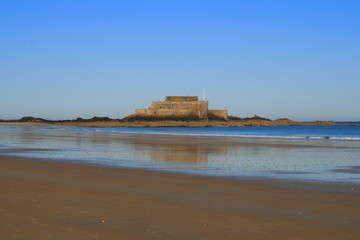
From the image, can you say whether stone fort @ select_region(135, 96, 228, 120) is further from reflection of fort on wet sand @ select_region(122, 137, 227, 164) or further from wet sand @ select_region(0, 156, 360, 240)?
wet sand @ select_region(0, 156, 360, 240)

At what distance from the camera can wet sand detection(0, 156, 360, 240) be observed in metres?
6.46

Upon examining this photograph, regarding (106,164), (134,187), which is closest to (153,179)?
(134,187)

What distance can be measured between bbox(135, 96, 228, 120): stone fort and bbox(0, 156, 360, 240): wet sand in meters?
103

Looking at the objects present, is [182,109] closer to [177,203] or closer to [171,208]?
[177,203]

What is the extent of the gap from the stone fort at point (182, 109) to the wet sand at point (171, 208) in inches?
4068

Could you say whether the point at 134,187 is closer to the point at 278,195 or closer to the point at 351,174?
the point at 278,195

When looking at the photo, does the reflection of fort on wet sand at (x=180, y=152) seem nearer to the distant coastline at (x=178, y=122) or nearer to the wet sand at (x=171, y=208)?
the wet sand at (x=171, y=208)

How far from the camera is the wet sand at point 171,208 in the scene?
21.2 ft

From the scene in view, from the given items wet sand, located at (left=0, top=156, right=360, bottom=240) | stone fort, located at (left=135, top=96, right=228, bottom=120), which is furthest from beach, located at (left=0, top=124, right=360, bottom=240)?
stone fort, located at (left=135, top=96, right=228, bottom=120)

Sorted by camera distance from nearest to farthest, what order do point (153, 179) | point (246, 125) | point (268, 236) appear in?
point (268, 236)
point (153, 179)
point (246, 125)

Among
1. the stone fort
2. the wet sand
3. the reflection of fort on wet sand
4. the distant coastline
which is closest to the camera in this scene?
the wet sand

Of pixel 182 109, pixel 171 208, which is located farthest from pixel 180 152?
pixel 182 109

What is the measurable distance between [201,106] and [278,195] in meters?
107

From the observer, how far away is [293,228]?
6742 millimetres
